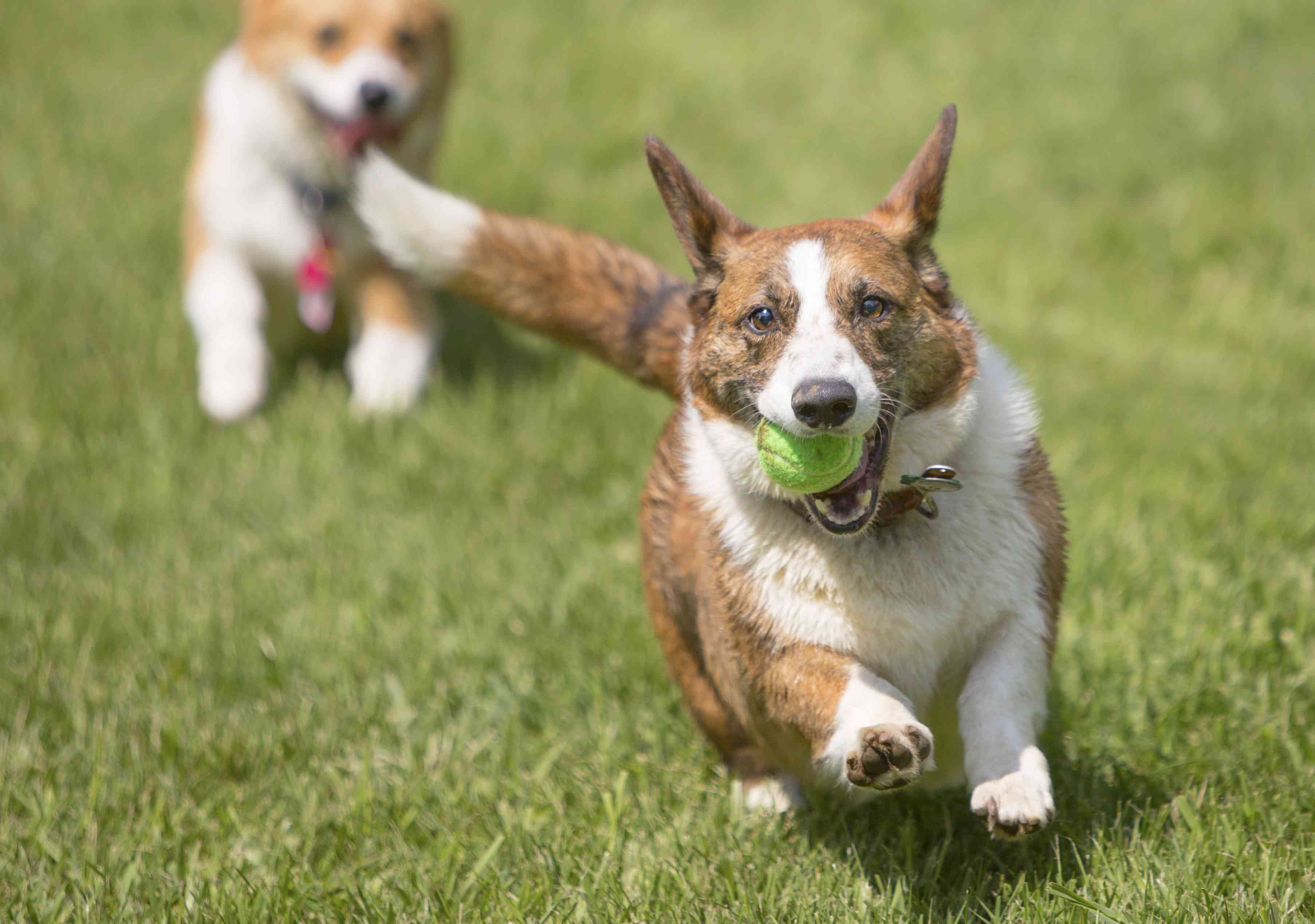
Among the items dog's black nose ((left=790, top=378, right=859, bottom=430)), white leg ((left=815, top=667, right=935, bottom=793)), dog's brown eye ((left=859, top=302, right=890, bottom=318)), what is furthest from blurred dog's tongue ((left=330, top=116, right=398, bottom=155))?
white leg ((left=815, top=667, right=935, bottom=793))

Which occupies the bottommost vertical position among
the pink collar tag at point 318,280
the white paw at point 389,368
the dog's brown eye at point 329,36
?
the white paw at point 389,368

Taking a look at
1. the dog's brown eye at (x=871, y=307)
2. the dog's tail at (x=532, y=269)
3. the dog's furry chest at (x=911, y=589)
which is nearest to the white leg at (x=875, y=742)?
the dog's furry chest at (x=911, y=589)

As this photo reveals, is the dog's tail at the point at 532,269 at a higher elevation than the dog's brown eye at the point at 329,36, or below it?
below

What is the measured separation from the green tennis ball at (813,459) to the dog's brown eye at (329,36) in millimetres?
3869

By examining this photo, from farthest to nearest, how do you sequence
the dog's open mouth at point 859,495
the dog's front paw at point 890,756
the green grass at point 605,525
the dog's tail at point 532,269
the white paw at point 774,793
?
the dog's tail at point 532,269
the white paw at point 774,793
the green grass at point 605,525
the dog's open mouth at point 859,495
the dog's front paw at point 890,756

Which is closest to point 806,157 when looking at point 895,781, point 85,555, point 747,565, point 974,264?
point 974,264

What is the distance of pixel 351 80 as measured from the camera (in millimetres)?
5582

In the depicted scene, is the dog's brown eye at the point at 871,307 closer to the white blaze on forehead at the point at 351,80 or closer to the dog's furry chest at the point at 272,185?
the white blaze on forehead at the point at 351,80

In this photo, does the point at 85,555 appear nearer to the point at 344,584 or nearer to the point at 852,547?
the point at 344,584

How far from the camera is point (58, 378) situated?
5.83m

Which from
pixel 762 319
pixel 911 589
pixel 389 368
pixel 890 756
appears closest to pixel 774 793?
pixel 911 589

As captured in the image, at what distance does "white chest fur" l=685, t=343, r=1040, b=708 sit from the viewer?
9.45 ft

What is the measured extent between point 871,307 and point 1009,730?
988mm

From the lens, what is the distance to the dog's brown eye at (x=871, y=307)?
2889 mm
